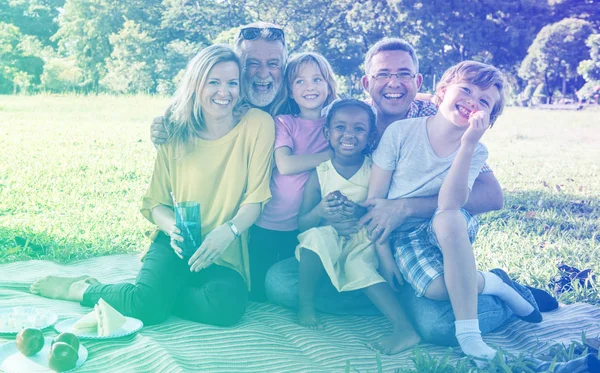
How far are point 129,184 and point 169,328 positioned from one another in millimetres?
4174

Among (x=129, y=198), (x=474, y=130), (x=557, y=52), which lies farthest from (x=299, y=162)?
(x=557, y=52)

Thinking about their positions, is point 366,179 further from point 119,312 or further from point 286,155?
point 119,312

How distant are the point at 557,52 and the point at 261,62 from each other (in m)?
31.7

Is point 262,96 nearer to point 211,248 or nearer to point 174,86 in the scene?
point 211,248

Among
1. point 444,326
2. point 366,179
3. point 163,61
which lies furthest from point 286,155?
point 163,61

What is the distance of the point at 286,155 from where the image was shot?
3549 millimetres

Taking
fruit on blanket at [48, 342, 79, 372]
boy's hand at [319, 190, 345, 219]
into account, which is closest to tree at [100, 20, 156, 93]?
boy's hand at [319, 190, 345, 219]

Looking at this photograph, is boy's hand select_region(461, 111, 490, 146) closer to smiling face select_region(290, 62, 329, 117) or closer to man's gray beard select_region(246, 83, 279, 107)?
smiling face select_region(290, 62, 329, 117)

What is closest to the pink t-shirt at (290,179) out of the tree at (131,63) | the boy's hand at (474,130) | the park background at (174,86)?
the boy's hand at (474,130)

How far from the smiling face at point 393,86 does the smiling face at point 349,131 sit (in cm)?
27

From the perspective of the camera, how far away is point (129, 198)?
647cm

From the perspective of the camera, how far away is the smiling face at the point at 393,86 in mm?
3566

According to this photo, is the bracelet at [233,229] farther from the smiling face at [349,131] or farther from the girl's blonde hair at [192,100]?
the smiling face at [349,131]

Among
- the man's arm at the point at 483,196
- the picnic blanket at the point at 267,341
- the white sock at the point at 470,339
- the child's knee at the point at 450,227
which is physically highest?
the man's arm at the point at 483,196
